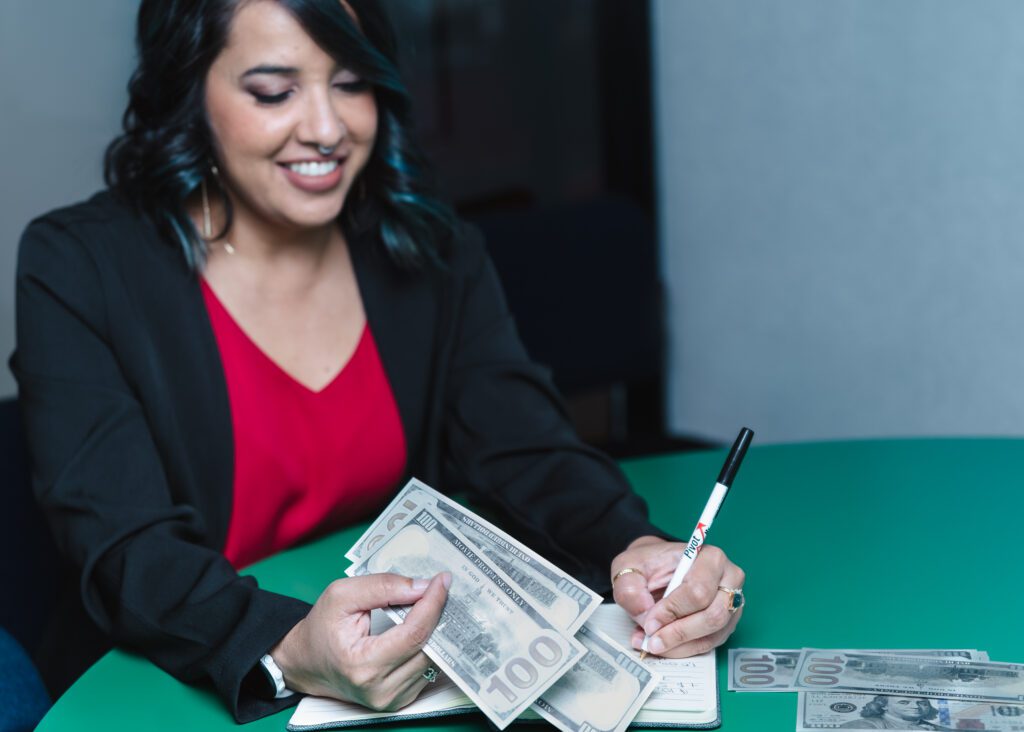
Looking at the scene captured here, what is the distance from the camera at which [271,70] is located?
5.98ft

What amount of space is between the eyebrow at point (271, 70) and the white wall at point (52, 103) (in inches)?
32.8

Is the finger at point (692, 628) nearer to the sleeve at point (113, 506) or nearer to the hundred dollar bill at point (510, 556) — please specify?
the hundred dollar bill at point (510, 556)

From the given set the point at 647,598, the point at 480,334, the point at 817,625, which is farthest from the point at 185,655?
the point at 480,334

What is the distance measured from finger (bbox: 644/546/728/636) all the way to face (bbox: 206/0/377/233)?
86cm

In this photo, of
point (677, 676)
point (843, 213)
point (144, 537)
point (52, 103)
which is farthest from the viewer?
point (843, 213)

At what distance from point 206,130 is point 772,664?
1183 mm

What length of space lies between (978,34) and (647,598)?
2154 millimetres

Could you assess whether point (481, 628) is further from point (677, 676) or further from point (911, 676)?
point (911, 676)

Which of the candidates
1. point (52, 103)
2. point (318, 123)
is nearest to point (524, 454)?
point (318, 123)

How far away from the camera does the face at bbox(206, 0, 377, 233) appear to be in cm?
183

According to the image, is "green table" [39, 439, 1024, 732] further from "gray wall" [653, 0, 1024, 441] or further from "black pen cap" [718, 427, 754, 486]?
"gray wall" [653, 0, 1024, 441]

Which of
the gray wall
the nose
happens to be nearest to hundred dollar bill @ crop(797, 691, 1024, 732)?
the nose

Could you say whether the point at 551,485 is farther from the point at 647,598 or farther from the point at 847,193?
the point at 847,193

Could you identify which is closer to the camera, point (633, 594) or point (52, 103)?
point (633, 594)
